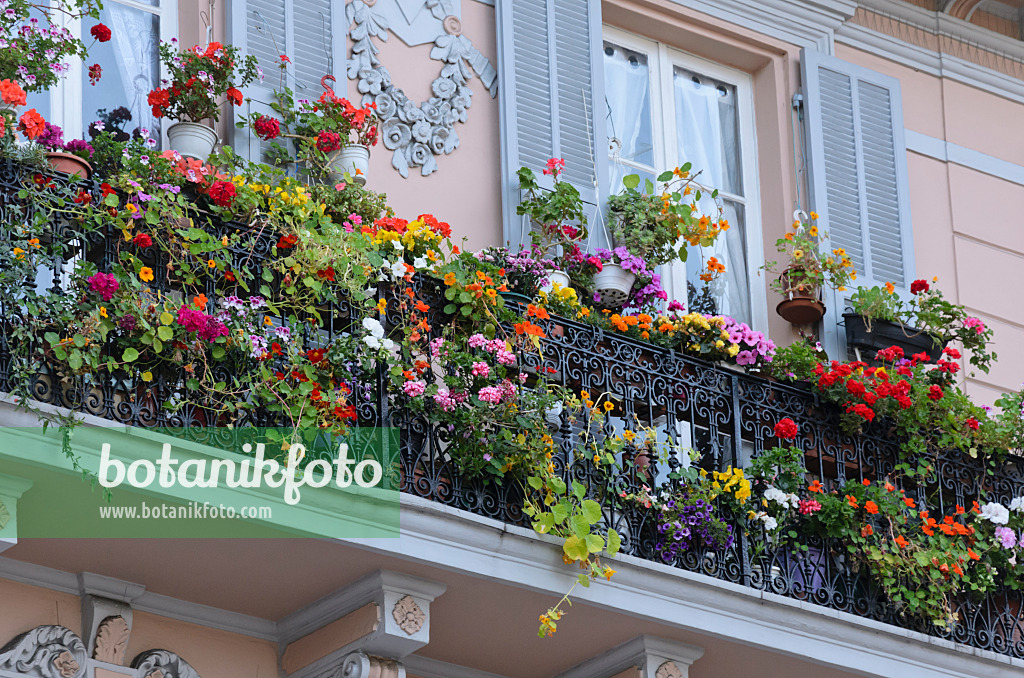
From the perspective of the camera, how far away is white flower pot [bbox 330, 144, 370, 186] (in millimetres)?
7160

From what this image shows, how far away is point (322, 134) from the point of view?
23.2ft

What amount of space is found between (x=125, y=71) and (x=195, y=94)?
0.58m

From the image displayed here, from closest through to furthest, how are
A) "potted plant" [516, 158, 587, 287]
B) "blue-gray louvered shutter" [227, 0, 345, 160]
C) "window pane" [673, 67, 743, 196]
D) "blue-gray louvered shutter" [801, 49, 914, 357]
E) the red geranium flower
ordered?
the red geranium flower → "blue-gray louvered shutter" [227, 0, 345, 160] → "potted plant" [516, 158, 587, 287] → "blue-gray louvered shutter" [801, 49, 914, 357] → "window pane" [673, 67, 743, 196]

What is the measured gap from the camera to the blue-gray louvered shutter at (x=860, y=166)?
877 cm

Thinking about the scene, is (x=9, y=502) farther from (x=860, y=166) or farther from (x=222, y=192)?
(x=860, y=166)

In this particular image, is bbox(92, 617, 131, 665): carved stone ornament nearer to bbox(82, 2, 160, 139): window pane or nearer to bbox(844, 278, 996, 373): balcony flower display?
bbox(82, 2, 160, 139): window pane

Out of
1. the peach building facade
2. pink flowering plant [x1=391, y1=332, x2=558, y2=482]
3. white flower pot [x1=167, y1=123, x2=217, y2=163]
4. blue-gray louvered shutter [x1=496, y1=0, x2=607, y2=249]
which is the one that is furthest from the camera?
blue-gray louvered shutter [x1=496, y1=0, x2=607, y2=249]

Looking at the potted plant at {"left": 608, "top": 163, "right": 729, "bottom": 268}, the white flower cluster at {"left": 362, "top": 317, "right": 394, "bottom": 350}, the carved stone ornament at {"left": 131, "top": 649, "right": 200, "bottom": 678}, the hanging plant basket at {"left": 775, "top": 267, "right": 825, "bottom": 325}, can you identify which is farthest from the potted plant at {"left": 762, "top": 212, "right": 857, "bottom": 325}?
the carved stone ornament at {"left": 131, "top": 649, "right": 200, "bottom": 678}

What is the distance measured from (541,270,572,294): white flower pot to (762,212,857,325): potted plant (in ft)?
4.68

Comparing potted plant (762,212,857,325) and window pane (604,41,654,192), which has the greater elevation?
window pane (604,41,654,192)

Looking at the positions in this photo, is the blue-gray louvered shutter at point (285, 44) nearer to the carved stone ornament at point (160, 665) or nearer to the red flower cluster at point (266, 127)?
the red flower cluster at point (266, 127)

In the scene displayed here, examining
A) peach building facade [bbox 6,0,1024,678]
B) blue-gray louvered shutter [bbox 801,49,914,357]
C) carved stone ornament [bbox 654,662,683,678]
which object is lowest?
carved stone ornament [bbox 654,662,683,678]

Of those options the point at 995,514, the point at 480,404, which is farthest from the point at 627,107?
the point at 480,404

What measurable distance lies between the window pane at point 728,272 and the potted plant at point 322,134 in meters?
2.06
